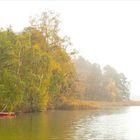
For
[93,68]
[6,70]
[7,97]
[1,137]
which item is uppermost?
[93,68]

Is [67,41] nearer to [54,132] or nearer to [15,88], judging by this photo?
[15,88]

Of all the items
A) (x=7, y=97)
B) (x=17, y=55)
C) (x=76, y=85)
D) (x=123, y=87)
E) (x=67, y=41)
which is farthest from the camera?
(x=123, y=87)

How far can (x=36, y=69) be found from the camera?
66.9m

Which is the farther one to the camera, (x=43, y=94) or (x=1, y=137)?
(x=43, y=94)

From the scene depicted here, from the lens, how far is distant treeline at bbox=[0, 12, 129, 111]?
185ft

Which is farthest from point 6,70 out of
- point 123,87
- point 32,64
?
point 123,87

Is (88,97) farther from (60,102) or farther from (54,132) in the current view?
(54,132)

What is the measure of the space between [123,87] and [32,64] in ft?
→ 198

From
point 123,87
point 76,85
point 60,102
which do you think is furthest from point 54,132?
point 123,87

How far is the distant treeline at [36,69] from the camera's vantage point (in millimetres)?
56312

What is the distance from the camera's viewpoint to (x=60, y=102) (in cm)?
8044

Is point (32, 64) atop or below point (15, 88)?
atop

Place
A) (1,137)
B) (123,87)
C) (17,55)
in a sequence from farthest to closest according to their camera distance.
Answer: (123,87), (17,55), (1,137)

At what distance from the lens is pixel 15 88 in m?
55.5
